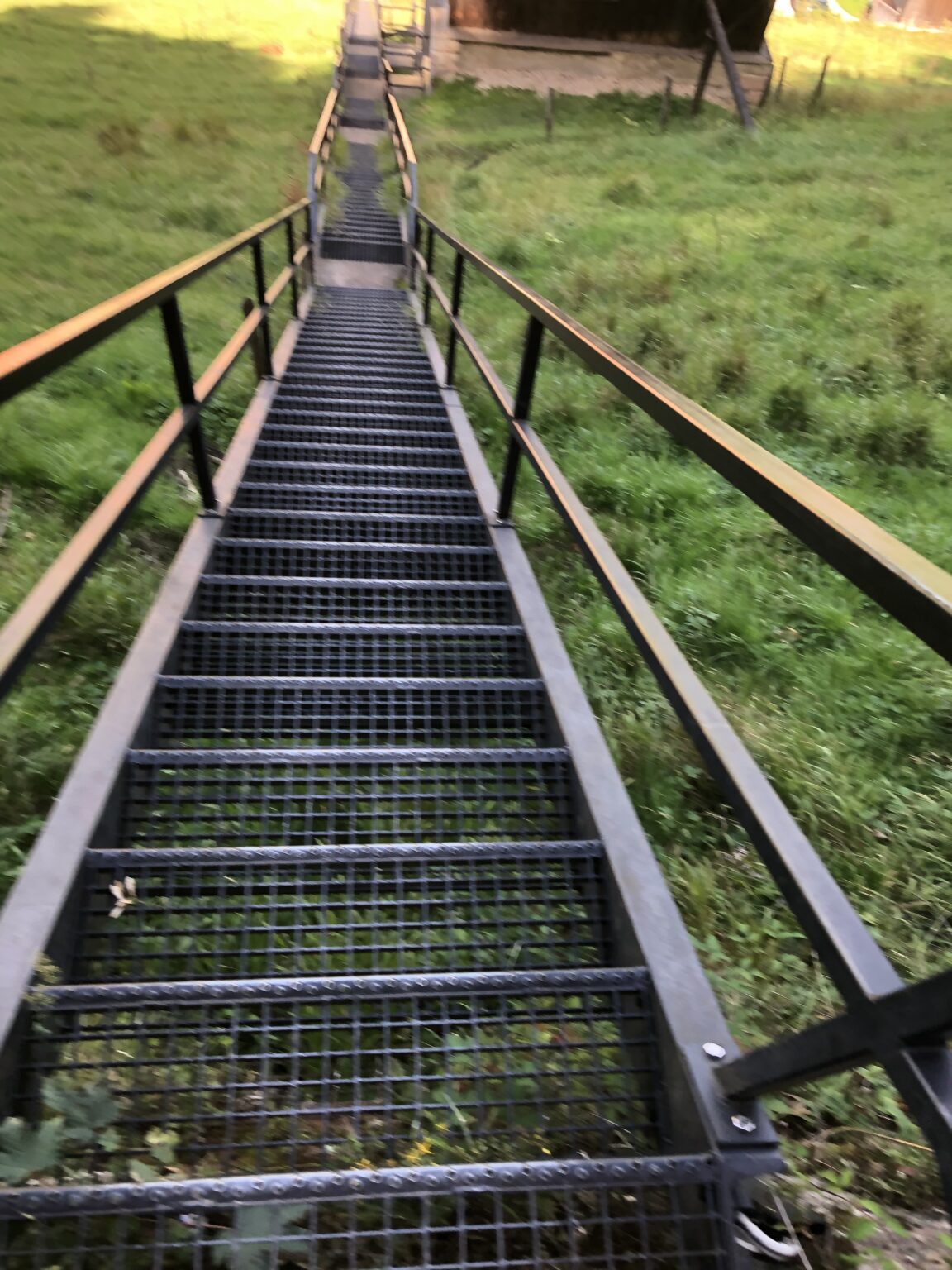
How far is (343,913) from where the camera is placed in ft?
6.14

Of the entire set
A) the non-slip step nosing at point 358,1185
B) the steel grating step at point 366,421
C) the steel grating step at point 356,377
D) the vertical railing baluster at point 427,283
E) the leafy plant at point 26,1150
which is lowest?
the leafy plant at point 26,1150

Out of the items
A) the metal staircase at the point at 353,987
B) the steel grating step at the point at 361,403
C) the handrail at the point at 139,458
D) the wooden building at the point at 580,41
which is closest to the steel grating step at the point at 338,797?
the metal staircase at the point at 353,987

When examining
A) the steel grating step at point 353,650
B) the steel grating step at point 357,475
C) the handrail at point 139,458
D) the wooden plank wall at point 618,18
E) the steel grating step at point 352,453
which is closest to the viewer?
the handrail at point 139,458

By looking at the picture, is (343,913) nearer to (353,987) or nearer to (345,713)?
(353,987)

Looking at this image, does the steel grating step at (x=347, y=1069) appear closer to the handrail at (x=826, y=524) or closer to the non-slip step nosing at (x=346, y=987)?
the non-slip step nosing at (x=346, y=987)

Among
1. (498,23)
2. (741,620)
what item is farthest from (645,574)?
(498,23)

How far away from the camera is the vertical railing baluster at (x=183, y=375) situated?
229 cm

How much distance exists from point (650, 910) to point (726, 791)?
58cm

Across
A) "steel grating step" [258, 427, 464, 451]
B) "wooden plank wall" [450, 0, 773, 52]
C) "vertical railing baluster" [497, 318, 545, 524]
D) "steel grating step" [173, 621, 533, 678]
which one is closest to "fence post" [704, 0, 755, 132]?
"wooden plank wall" [450, 0, 773, 52]

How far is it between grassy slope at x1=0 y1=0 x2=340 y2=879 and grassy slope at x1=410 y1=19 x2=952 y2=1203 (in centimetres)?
173

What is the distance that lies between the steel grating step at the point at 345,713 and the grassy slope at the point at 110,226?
414 millimetres

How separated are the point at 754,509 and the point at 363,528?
6.45 ft

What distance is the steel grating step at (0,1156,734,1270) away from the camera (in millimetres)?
1090

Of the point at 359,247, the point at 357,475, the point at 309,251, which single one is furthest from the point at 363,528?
the point at 359,247
